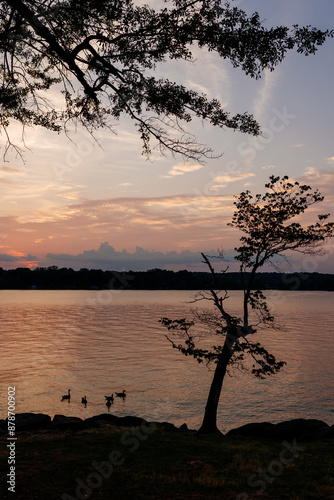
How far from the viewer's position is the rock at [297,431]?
22422mm

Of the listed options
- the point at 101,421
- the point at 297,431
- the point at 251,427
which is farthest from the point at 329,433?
the point at 101,421

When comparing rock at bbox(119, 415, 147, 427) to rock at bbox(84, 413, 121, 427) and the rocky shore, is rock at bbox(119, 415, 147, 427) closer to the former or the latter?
the rocky shore

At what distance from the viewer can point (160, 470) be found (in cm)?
1310

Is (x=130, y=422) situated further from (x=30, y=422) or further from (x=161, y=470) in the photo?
(x=161, y=470)

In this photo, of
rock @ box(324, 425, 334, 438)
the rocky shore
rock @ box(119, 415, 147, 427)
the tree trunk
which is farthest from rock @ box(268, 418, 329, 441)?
rock @ box(119, 415, 147, 427)

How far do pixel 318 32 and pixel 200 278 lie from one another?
52.4ft

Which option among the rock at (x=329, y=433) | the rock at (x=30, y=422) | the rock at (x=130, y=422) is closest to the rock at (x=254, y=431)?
the rock at (x=329, y=433)

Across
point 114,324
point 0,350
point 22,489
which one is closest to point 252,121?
point 22,489

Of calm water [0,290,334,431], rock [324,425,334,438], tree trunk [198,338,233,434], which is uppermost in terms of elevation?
tree trunk [198,338,233,434]

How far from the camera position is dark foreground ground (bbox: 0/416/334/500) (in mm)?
11094

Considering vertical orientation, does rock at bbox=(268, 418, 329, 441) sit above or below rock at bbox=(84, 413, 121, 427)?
above

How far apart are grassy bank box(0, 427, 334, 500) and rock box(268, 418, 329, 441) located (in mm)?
3839

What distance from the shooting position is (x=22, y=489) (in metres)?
10.8

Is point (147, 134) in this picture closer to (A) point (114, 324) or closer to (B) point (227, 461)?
(B) point (227, 461)
